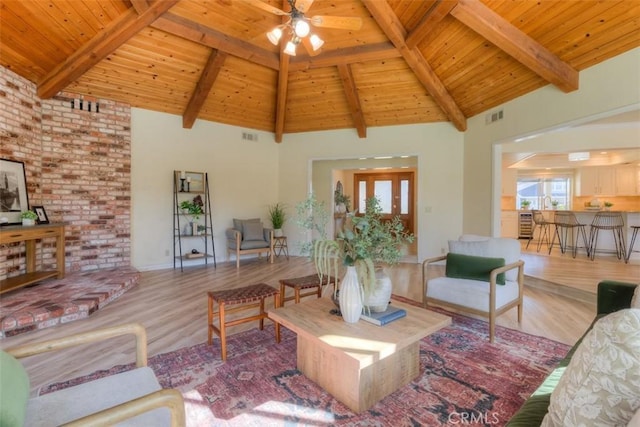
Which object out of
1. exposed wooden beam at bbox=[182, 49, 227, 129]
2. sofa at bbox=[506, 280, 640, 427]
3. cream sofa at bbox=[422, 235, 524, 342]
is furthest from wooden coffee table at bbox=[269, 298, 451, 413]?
exposed wooden beam at bbox=[182, 49, 227, 129]

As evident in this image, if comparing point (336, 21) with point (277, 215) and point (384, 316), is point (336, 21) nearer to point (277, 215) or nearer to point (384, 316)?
point (384, 316)

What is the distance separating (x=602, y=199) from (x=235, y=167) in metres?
8.78

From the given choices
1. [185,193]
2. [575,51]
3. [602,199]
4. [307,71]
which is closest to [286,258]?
[185,193]

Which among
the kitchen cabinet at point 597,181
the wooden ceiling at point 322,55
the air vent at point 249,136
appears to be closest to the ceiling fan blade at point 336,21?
the wooden ceiling at point 322,55

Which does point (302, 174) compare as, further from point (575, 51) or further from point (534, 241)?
point (534, 241)

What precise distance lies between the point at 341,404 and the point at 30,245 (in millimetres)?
4642

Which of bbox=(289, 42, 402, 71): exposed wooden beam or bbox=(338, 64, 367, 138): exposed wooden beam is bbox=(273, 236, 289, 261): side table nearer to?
bbox=(338, 64, 367, 138): exposed wooden beam

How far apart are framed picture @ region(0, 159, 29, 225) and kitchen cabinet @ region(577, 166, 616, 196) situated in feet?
36.3

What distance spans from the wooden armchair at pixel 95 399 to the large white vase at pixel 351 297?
1134 millimetres

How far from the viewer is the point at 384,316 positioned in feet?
6.96

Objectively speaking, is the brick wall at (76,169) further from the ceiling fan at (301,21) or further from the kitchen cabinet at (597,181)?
the kitchen cabinet at (597,181)

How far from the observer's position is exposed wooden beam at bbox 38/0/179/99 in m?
3.59

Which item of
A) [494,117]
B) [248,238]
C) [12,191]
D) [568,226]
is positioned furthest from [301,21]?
[568,226]

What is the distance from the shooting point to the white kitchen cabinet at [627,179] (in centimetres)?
728
